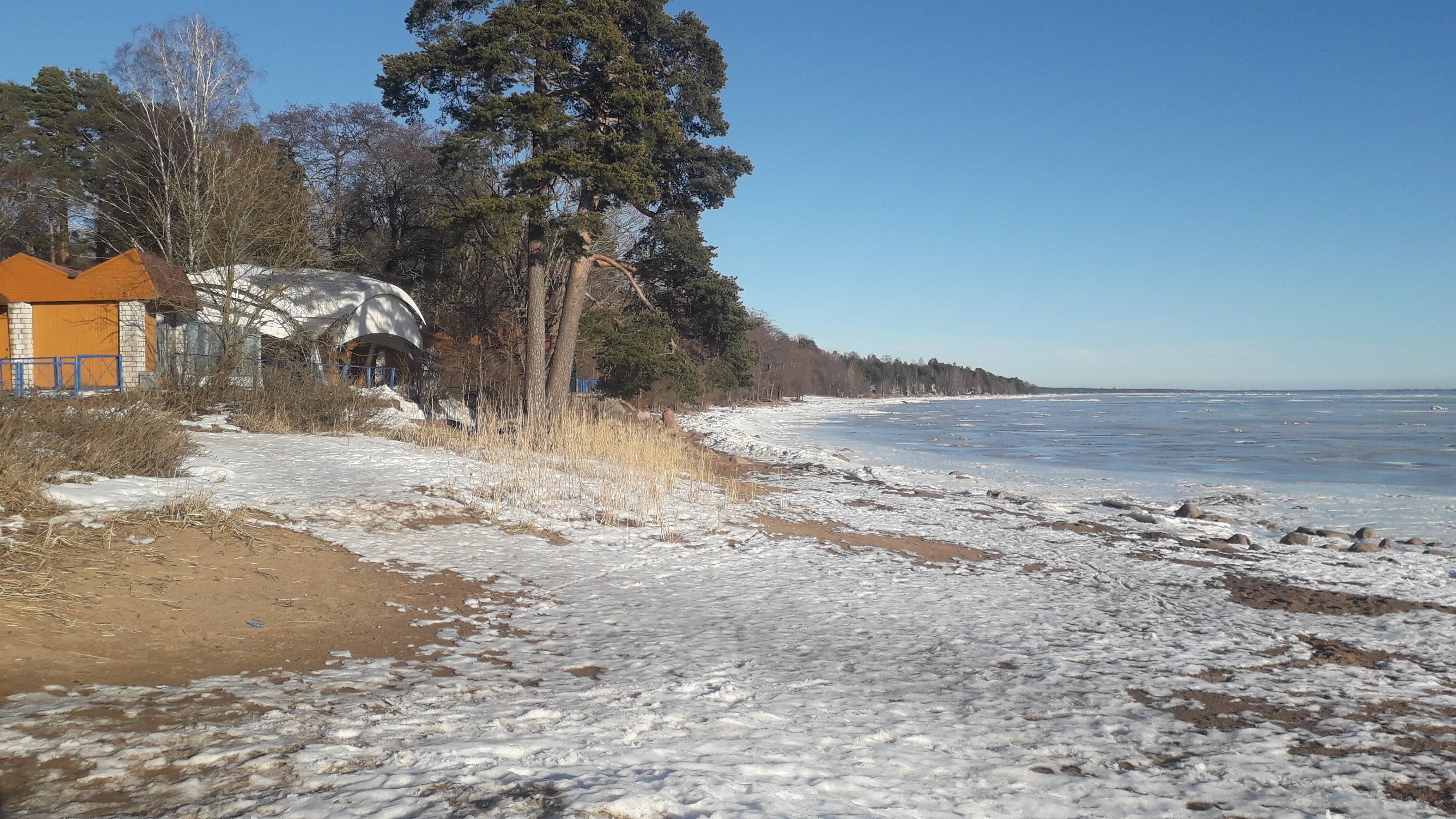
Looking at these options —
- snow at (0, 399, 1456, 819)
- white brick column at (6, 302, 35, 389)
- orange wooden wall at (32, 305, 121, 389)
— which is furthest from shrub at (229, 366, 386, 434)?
white brick column at (6, 302, 35, 389)

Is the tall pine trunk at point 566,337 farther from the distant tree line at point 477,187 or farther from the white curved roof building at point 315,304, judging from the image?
the white curved roof building at point 315,304

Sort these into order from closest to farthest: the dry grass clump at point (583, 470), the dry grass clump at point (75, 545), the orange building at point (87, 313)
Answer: the dry grass clump at point (75, 545), the dry grass clump at point (583, 470), the orange building at point (87, 313)

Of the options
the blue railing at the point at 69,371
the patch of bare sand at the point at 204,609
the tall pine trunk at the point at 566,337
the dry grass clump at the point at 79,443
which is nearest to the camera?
the patch of bare sand at the point at 204,609

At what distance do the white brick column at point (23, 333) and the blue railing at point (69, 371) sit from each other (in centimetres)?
24

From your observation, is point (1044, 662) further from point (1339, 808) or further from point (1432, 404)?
point (1432, 404)

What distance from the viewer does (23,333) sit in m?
20.8

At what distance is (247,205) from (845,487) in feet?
48.0

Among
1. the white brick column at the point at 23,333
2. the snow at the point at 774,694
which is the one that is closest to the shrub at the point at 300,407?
the snow at the point at 774,694

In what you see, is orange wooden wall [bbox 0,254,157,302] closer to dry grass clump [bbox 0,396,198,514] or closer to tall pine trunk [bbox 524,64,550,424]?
tall pine trunk [bbox 524,64,550,424]

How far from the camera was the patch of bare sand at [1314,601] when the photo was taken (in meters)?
7.34

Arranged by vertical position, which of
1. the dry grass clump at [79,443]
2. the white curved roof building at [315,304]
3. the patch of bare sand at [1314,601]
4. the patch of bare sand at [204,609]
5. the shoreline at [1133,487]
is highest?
the white curved roof building at [315,304]

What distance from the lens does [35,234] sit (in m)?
34.1

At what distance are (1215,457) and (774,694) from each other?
2569 centimetres

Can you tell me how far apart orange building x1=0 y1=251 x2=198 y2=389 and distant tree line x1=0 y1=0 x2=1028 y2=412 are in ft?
4.18
